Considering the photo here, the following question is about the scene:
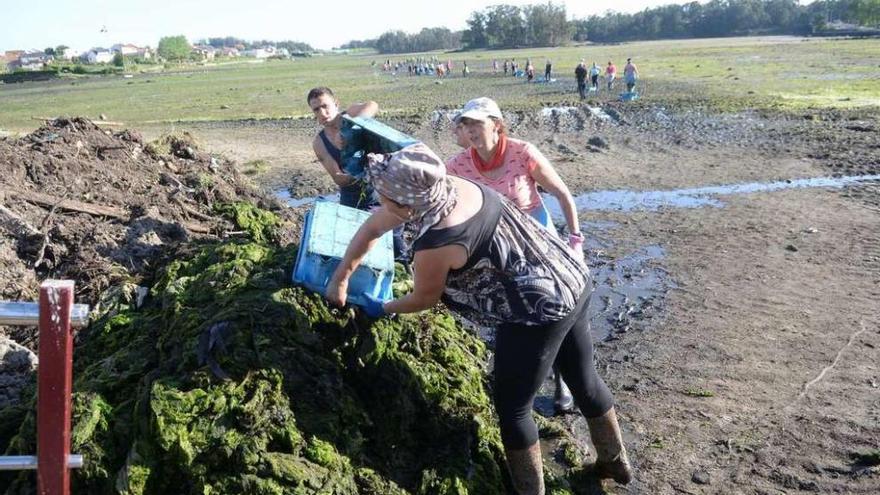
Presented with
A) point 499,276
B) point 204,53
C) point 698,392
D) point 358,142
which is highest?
point 204,53

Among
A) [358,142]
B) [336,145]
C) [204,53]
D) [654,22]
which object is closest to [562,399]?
[358,142]

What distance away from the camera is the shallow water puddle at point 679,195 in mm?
10250

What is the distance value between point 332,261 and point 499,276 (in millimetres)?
1265

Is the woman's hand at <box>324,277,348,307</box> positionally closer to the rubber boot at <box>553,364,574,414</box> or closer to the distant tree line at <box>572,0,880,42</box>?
the rubber boot at <box>553,364,574,414</box>

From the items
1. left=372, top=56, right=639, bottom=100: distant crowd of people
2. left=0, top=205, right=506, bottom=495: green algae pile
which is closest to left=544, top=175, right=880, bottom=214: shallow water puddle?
left=0, top=205, right=506, bottom=495: green algae pile

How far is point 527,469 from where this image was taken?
331 cm

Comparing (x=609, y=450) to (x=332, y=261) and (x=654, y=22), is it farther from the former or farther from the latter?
(x=654, y=22)

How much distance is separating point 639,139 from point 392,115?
879cm

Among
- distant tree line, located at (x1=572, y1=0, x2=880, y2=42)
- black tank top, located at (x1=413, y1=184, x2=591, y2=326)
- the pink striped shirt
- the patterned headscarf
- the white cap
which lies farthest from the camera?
distant tree line, located at (x1=572, y1=0, x2=880, y2=42)

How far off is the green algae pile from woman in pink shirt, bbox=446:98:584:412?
38.3 inches

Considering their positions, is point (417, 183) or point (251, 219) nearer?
point (417, 183)

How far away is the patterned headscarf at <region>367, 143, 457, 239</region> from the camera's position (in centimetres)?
259

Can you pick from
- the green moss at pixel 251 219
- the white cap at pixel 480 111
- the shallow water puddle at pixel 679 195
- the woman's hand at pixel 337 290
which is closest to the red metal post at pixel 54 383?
the woman's hand at pixel 337 290

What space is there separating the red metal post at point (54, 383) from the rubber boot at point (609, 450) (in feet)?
7.67
